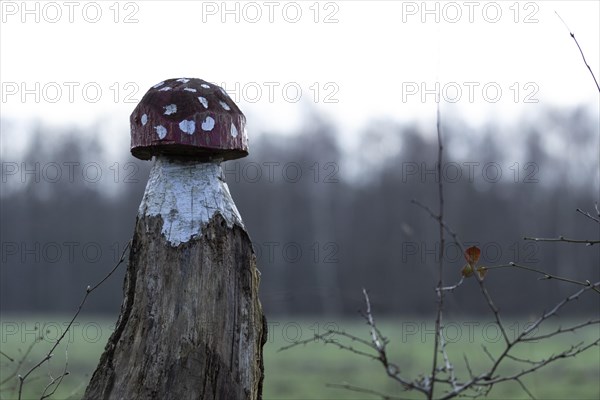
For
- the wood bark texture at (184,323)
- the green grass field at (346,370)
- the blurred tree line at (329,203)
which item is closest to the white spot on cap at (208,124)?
the wood bark texture at (184,323)

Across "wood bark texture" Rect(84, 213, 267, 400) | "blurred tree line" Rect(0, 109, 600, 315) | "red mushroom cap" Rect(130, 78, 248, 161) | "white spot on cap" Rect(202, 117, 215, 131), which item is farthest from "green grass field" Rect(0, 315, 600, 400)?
"blurred tree line" Rect(0, 109, 600, 315)

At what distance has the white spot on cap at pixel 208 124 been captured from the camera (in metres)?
3.07

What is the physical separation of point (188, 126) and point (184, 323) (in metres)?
0.77

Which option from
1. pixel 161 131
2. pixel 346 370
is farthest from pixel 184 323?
pixel 346 370

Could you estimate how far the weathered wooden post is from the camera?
9.71 feet

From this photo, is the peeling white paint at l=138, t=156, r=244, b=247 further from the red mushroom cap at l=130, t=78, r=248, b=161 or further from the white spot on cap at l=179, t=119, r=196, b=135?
the white spot on cap at l=179, t=119, r=196, b=135

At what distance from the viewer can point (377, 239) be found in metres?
44.3

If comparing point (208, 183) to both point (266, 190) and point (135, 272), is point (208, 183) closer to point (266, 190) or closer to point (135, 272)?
point (135, 272)

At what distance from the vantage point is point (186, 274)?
3027 mm

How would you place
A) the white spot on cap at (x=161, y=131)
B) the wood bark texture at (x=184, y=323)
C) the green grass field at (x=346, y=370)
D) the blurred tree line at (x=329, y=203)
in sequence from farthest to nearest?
the blurred tree line at (x=329, y=203)
the green grass field at (x=346, y=370)
the white spot on cap at (x=161, y=131)
the wood bark texture at (x=184, y=323)

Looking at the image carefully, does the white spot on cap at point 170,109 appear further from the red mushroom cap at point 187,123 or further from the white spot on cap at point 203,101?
the white spot on cap at point 203,101

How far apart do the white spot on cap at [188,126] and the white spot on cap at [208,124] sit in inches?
1.6

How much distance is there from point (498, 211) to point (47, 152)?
27793 millimetres

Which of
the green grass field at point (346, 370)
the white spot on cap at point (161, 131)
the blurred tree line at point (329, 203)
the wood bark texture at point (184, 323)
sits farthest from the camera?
the blurred tree line at point (329, 203)
